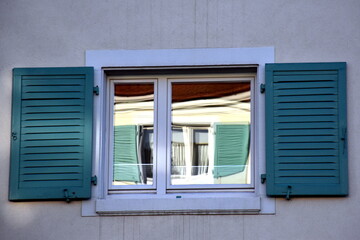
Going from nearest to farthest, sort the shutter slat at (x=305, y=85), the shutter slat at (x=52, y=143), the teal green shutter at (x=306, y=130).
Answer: the teal green shutter at (x=306, y=130)
the shutter slat at (x=305, y=85)
the shutter slat at (x=52, y=143)

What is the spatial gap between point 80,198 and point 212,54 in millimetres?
1725

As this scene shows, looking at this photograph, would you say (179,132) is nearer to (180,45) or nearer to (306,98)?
(180,45)

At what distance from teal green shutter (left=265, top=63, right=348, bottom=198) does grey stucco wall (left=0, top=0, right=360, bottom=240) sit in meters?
0.09

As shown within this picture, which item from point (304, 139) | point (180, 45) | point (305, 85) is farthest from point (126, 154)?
point (305, 85)

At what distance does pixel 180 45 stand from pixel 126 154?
1115mm

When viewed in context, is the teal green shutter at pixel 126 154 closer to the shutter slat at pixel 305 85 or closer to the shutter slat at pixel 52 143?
the shutter slat at pixel 52 143

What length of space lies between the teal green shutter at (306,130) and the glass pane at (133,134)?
3.65 ft

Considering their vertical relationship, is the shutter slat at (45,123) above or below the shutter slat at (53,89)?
below

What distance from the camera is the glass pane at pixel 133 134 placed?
7.07 m

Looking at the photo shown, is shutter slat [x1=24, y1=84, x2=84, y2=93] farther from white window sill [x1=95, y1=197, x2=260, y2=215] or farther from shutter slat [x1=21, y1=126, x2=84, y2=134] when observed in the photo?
white window sill [x1=95, y1=197, x2=260, y2=215]

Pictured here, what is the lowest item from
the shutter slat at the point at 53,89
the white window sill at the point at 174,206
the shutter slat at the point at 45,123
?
the white window sill at the point at 174,206

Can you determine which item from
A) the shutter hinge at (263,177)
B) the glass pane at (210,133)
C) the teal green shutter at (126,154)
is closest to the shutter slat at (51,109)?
the teal green shutter at (126,154)

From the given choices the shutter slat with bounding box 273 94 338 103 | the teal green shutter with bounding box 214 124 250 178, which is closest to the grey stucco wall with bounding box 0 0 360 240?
the shutter slat with bounding box 273 94 338 103

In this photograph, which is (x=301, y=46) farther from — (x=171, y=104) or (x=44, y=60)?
(x=44, y=60)
